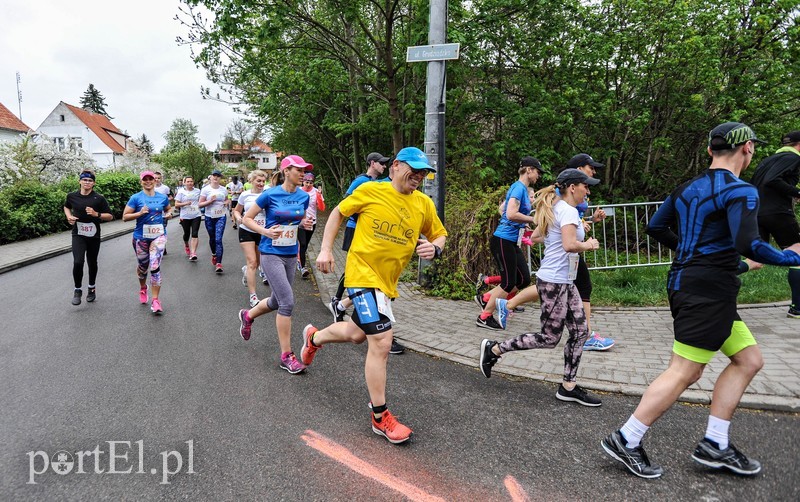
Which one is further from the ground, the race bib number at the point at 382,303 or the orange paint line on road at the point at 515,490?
the race bib number at the point at 382,303

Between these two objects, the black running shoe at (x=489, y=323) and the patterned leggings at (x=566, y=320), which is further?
the black running shoe at (x=489, y=323)

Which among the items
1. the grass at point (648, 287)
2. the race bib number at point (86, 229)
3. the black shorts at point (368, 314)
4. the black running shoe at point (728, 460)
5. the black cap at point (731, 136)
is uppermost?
the black cap at point (731, 136)

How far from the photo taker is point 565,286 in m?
3.66

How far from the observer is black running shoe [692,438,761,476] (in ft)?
8.63

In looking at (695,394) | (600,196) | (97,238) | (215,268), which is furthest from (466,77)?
(695,394)

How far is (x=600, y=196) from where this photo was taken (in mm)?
11516

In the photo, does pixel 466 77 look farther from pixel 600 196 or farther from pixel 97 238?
pixel 97 238

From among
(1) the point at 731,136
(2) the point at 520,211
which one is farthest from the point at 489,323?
(1) the point at 731,136

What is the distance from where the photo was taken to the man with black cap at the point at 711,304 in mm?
2523

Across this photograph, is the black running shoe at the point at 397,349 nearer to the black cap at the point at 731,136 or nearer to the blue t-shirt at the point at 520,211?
the blue t-shirt at the point at 520,211

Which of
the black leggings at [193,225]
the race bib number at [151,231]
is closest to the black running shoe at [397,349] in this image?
the race bib number at [151,231]

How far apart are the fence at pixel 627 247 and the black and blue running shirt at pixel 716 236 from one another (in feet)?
16.1

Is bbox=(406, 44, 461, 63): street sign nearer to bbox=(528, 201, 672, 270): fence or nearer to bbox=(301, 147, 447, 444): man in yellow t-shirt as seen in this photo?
bbox=(528, 201, 672, 270): fence

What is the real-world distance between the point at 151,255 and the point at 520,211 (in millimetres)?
5066
